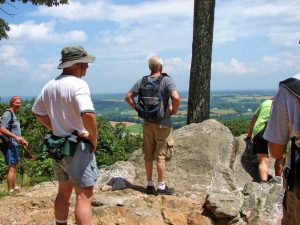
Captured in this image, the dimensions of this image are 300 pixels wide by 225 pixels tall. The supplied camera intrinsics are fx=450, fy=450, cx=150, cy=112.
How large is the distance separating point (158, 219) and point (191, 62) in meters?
4.33

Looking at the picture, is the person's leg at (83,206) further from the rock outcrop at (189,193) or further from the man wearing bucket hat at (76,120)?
the rock outcrop at (189,193)

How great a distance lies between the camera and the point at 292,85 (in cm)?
264

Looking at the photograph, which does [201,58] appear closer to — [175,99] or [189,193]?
[175,99]

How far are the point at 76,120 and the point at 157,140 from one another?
2320 millimetres

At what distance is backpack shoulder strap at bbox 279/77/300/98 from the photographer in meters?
2.62

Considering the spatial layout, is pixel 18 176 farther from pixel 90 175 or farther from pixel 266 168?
pixel 90 175

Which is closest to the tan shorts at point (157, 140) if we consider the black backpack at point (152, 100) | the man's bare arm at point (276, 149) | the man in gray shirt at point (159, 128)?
the man in gray shirt at point (159, 128)

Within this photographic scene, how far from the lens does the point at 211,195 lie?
18.1ft

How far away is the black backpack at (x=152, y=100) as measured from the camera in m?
6.00

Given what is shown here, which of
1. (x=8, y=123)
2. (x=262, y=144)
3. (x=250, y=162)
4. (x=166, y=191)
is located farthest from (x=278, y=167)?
(x=8, y=123)

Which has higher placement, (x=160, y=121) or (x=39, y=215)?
(x=160, y=121)

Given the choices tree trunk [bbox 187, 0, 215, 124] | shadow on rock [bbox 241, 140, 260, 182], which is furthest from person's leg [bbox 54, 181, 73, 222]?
tree trunk [bbox 187, 0, 215, 124]

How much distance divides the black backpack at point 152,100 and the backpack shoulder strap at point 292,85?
11.2ft

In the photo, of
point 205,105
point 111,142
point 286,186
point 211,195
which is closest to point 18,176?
point 111,142
